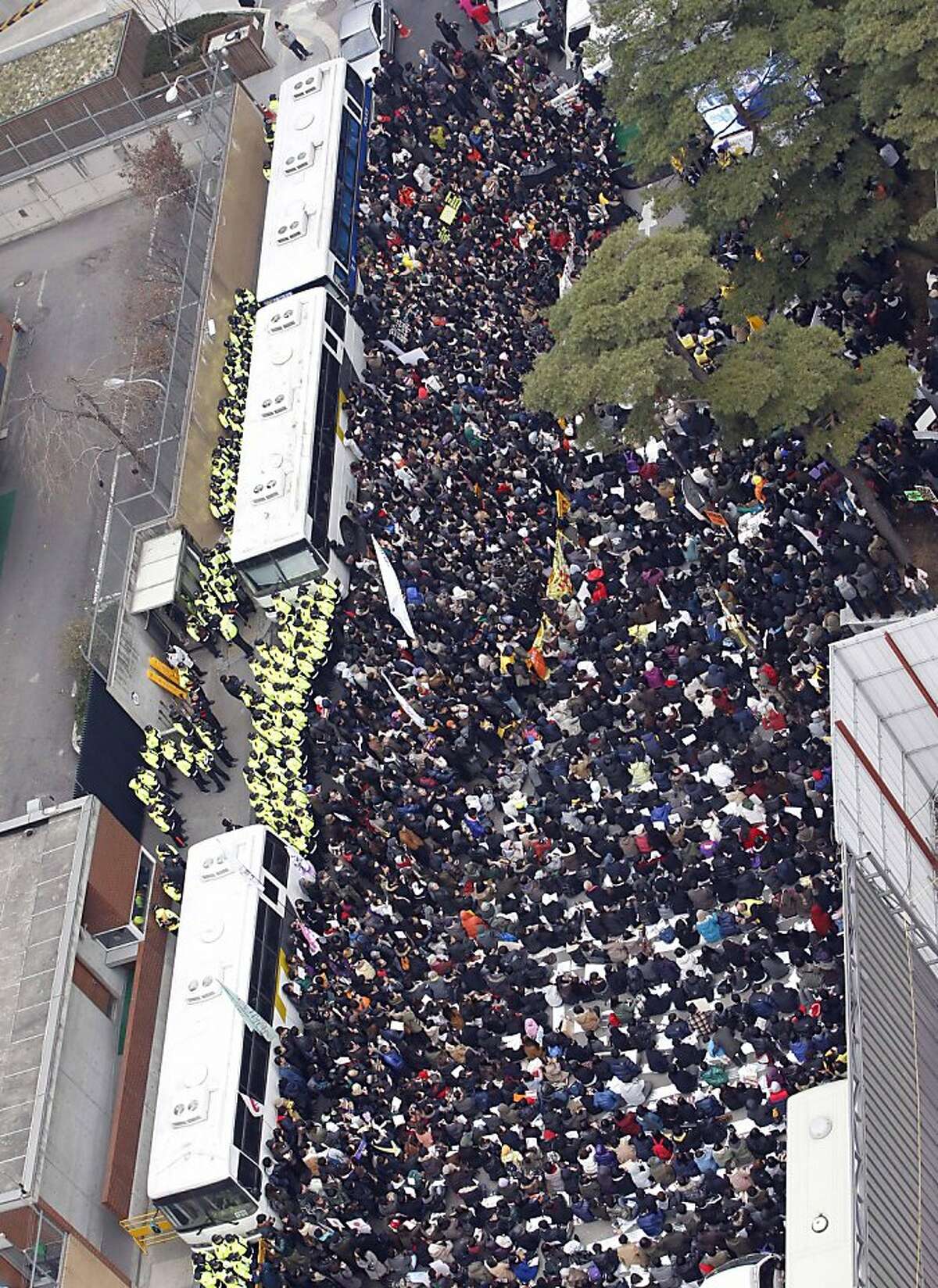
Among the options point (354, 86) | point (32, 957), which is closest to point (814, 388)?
point (32, 957)

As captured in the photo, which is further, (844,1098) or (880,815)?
(880,815)

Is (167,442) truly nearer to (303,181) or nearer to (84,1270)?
(303,181)

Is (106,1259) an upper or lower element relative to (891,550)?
lower

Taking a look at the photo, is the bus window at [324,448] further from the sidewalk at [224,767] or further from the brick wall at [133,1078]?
the brick wall at [133,1078]

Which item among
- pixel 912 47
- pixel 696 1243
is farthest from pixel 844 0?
pixel 696 1243

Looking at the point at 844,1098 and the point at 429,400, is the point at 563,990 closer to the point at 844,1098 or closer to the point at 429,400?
the point at 844,1098
